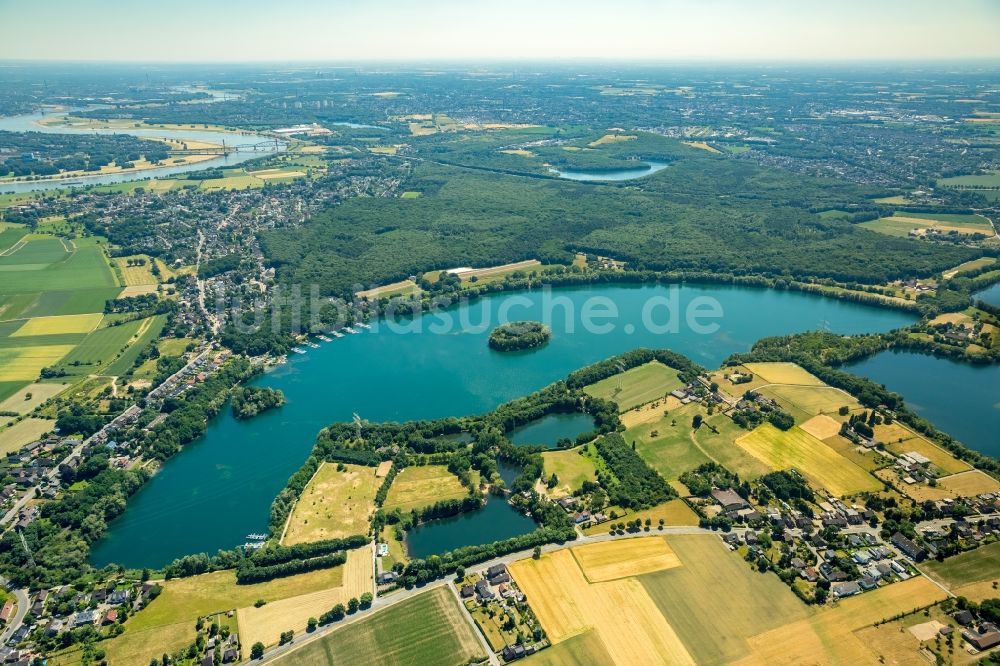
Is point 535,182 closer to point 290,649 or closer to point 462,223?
point 462,223

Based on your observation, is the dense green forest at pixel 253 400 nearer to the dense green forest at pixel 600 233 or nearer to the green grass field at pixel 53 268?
the dense green forest at pixel 600 233

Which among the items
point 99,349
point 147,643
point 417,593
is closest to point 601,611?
point 417,593

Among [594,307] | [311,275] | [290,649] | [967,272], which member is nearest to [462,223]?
[311,275]

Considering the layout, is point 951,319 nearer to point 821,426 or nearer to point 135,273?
point 821,426

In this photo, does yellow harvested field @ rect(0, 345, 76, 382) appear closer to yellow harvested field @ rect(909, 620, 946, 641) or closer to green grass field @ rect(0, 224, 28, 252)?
green grass field @ rect(0, 224, 28, 252)

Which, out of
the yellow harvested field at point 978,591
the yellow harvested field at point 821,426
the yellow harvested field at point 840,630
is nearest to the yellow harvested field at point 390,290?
the yellow harvested field at point 821,426

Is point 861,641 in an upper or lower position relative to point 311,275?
lower

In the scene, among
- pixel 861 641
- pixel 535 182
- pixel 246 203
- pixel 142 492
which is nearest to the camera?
pixel 861 641

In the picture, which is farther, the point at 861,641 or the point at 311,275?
the point at 311,275
